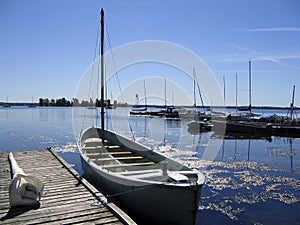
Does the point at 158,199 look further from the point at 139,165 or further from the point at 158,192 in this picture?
the point at 139,165

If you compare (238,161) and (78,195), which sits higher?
(78,195)

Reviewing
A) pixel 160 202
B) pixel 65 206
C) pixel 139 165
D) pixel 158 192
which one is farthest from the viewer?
pixel 139 165

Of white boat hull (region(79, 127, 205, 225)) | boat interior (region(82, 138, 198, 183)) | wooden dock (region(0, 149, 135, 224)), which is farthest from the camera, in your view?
boat interior (region(82, 138, 198, 183))

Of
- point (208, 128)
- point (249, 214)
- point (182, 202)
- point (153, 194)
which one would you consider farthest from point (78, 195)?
point (208, 128)

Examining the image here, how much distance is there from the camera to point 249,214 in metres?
8.12

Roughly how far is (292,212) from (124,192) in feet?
17.4

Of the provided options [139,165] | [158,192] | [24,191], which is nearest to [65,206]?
[24,191]

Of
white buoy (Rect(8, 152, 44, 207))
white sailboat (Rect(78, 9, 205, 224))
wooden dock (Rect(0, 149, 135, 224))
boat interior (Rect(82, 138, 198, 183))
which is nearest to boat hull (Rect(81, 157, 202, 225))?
white sailboat (Rect(78, 9, 205, 224))

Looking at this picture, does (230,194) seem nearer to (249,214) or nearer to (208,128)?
(249,214)

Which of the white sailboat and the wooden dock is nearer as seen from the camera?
the wooden dock

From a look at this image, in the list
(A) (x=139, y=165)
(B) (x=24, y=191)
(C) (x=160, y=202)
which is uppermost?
(B) (x=24, y=191)

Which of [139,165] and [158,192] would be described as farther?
[139,165]

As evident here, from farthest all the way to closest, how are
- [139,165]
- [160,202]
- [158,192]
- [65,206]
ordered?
[139,165]
[160,202]
[158,192]
[65,206]

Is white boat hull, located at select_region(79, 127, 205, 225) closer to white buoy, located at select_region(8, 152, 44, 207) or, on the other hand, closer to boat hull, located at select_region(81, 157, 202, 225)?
boat hull, located at select_region(81, 157, 202, 225)
